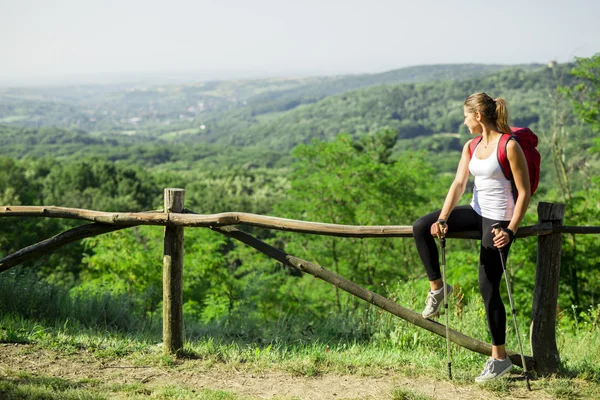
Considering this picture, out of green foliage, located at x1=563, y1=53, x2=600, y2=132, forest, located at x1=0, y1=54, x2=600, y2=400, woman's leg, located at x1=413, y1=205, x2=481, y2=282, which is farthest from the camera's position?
green foliage, located at x1=563, y1=53, x2=600, y2=132

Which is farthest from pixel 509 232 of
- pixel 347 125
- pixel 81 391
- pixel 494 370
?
pixel 347 125

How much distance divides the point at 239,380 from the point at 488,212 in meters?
2.03

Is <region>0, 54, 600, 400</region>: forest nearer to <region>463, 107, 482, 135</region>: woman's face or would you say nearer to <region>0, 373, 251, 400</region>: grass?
<region>463, 107, 482, 135</region>: woman's face

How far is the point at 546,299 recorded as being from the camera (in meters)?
3.82

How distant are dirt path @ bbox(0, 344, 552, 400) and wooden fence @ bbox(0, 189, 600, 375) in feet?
1.05

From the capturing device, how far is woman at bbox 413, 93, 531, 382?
3.34 metres

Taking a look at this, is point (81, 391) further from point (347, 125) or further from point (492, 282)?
point (347, 125)

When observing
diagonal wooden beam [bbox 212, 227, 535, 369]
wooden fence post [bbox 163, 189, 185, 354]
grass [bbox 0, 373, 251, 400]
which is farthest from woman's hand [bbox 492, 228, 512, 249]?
wooden fence post [bbox 163, 189, 185, 354]

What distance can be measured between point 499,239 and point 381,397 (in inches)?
49.2

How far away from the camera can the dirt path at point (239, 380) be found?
3.56 m

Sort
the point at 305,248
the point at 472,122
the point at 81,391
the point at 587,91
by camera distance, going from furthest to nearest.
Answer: the point at 305,248, the point at 587,91, the point at 472,122, the point at 81,391

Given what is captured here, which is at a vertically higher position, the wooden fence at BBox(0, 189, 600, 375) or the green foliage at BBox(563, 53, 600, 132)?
the green foliage at BBox(563, 53, 600, 132)

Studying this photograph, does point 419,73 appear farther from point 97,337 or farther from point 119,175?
point 97,337

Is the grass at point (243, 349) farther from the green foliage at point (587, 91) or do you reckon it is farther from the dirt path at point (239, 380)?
the green foliage at point (587, 91)
